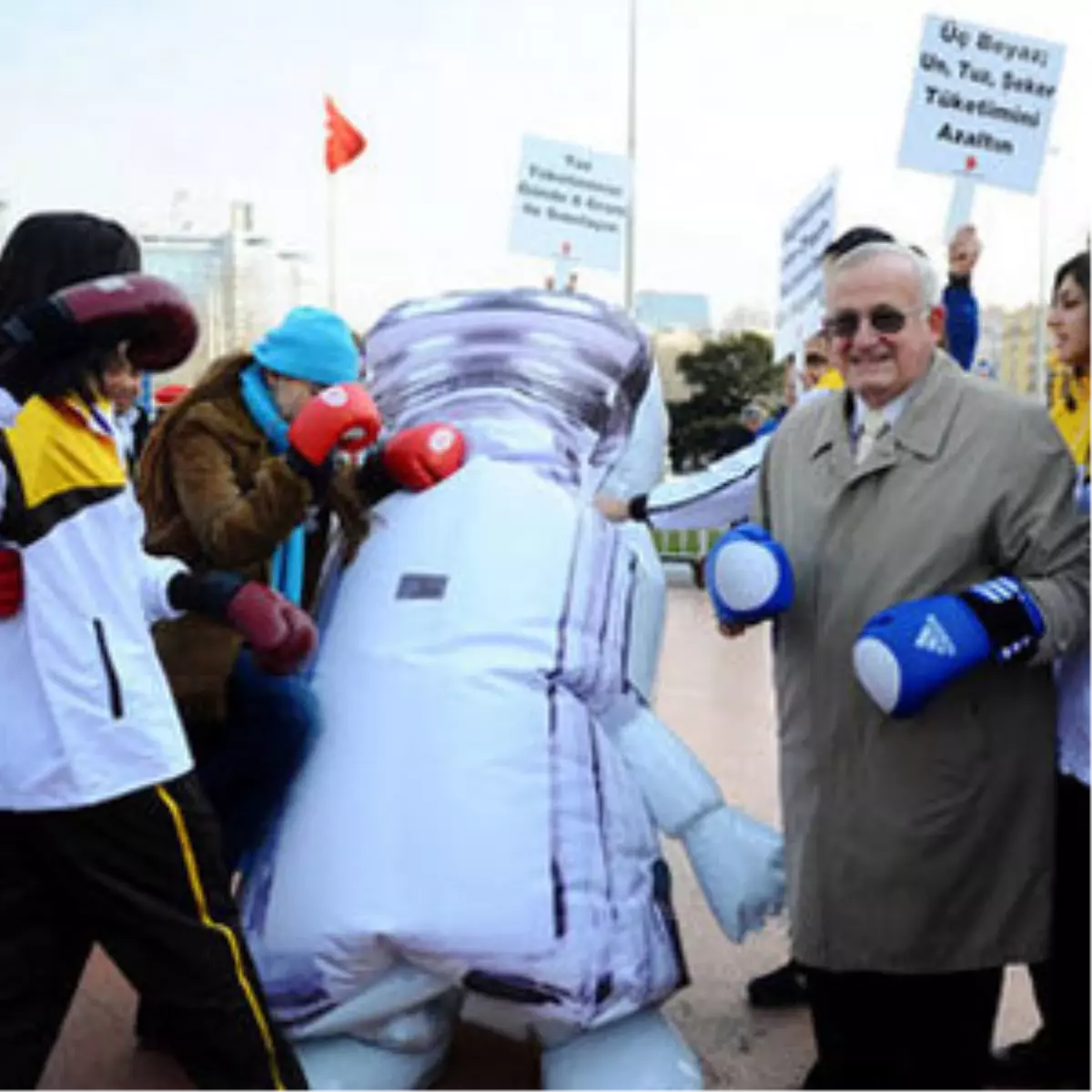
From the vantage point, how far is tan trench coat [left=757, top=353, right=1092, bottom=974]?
212cm

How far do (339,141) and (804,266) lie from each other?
22.0ft

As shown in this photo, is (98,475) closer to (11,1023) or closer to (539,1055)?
(11,1023)

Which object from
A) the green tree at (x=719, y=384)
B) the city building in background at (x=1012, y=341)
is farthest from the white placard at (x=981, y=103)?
the city building in background at (x=1012, y=341)

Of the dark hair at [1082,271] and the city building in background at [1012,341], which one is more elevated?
the dark hair at [1082,271]

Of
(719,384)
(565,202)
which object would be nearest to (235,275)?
(719,384)

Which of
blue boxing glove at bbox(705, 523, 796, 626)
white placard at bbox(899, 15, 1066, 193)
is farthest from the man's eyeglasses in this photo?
white placard at bbox(899, 15, 1066, 193)

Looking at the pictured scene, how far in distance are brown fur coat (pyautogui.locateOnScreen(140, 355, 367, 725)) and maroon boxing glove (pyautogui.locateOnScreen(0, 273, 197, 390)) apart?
0.48 meters

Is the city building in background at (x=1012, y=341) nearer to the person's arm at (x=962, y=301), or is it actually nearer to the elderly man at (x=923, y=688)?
the person's arm at (x=962, y=301)

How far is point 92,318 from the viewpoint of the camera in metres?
2.07

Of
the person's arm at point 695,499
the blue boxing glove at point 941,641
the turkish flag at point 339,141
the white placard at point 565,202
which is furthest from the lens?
the turkish flag at point 339,141

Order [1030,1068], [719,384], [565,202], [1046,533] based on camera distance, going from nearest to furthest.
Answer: [1046,533], [1030,1068], [565,202], [719,384]

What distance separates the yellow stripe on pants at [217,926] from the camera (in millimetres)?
2108

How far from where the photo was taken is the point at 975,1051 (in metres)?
2.24

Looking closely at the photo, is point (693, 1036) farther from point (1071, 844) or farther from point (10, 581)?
point (10, 581)
